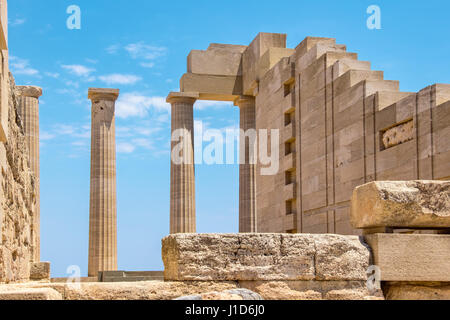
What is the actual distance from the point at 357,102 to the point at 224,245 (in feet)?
41.6

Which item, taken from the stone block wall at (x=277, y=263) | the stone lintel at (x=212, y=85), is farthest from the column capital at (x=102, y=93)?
the stone block wall at (x=277, y=263)

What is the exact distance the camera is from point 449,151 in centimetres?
1448

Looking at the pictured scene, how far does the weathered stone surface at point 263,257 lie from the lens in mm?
7246

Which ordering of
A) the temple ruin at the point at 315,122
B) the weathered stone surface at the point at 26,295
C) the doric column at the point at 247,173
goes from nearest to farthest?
the weathered stone surface at the point at 26,295
the temple ruin at the point at 315,122
the doric column at the point at 247,173

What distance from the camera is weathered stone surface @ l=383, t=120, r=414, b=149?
16.3 meters

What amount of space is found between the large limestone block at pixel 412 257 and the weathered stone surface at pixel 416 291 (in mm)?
176

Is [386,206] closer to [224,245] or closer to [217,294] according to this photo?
[224,245]

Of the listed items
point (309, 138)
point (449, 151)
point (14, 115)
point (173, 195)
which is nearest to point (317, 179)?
point (309, 138)

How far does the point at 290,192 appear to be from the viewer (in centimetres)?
2377

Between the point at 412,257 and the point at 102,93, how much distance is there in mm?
23099

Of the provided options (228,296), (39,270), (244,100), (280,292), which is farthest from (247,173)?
(228,296)

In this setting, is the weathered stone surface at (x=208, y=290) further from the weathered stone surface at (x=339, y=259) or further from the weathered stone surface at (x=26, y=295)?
the weathered stone surface at (x=26, y=295)

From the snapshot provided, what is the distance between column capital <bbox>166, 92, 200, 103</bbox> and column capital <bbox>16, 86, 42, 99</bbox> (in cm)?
642
